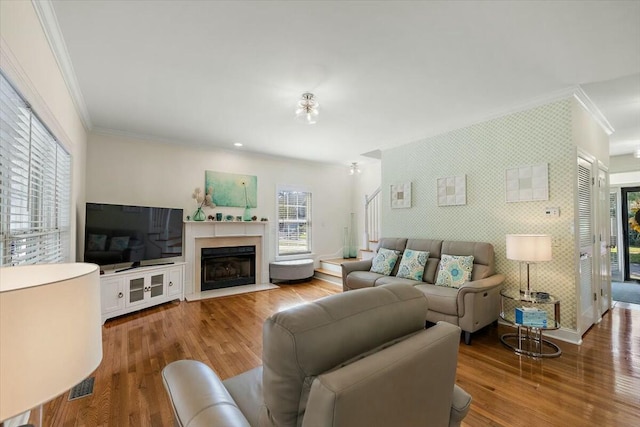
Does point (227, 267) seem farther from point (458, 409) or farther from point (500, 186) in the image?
point (458, 409)

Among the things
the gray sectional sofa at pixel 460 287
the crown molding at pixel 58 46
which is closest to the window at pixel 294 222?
the gray sectional sofa at pixel 460 287

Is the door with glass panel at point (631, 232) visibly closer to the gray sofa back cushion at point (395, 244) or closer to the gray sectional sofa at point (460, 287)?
the gray sectional sofa at point (460, 287)

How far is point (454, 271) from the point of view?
3.45 metres

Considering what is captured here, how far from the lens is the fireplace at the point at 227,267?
16.6 ft

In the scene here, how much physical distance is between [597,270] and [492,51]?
315cm

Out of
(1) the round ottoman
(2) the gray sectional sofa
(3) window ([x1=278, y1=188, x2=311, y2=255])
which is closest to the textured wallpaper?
(2) the gray sectional sofa

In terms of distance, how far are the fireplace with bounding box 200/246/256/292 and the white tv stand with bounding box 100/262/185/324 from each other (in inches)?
19.9

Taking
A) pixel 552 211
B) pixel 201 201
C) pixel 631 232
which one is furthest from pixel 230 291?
pixel 631 232

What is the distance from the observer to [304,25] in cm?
204

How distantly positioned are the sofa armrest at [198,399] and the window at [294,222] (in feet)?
16.2

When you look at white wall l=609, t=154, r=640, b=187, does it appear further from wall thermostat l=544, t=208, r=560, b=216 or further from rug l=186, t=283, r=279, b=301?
rug l=186, t=283, r=279, b=301

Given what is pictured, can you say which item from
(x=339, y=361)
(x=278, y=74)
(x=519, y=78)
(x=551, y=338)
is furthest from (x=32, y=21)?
(x=551, y=338)

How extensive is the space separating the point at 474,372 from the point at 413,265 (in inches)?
61.3

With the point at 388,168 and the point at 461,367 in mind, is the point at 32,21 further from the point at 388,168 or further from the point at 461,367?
the point at 388,168
